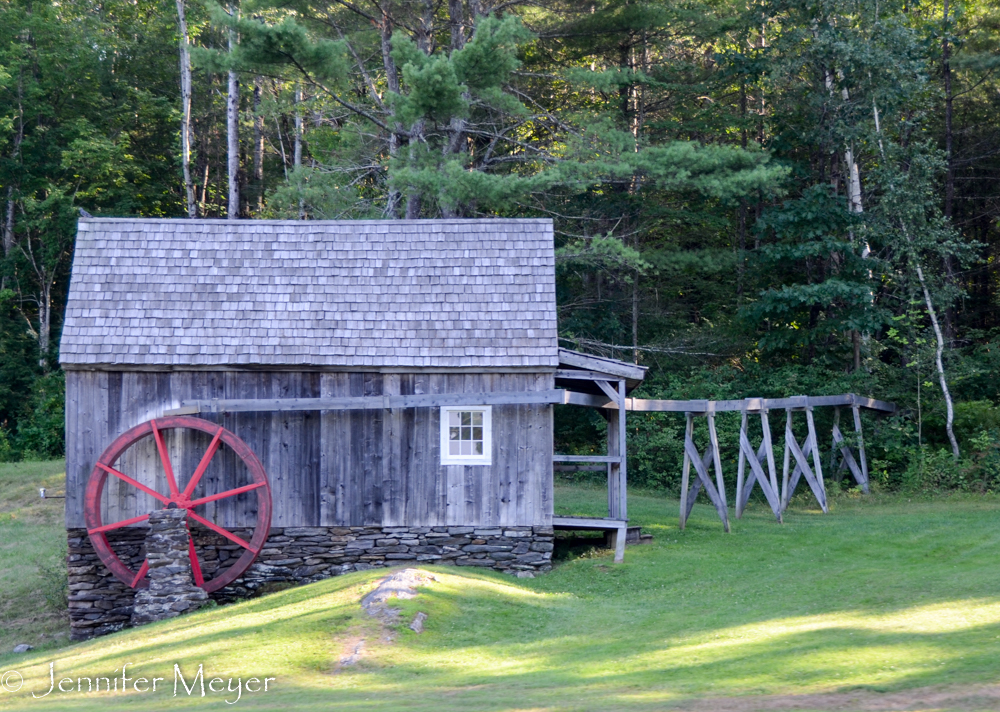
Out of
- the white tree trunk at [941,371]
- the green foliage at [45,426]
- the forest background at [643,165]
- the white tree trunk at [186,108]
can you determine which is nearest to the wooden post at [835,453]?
the forest background at [643,165]

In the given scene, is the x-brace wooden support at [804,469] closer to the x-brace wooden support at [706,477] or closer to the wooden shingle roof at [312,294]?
the x-brace wooden support at [706,477]

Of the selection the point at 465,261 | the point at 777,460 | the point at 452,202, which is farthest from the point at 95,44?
the point at 777,460

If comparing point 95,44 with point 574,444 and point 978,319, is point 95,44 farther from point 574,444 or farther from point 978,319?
point 978,319

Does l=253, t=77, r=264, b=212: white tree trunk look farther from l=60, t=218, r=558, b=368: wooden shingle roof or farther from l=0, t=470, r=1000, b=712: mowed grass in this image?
l=0, t=470, r=1000, b=712: mowed grass

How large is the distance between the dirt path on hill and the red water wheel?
8183mm

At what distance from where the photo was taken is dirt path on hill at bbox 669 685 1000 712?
6.58m

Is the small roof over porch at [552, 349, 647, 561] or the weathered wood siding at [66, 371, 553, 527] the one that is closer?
the weathered wood siding at [66, 371, 553, 527]

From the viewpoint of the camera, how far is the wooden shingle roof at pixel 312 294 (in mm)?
14008

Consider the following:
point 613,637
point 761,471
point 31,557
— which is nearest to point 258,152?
point 31,557

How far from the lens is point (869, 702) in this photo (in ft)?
22.5

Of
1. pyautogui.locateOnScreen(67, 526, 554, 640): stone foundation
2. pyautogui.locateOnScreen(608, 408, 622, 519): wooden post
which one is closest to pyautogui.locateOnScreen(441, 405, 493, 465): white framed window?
pyautogui.locateOnScreen(67, 526, 554, 640): stone foundation

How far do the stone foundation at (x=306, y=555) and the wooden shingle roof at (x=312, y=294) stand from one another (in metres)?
2.52

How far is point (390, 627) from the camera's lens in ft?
32.8

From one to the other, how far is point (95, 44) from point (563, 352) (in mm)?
25230
